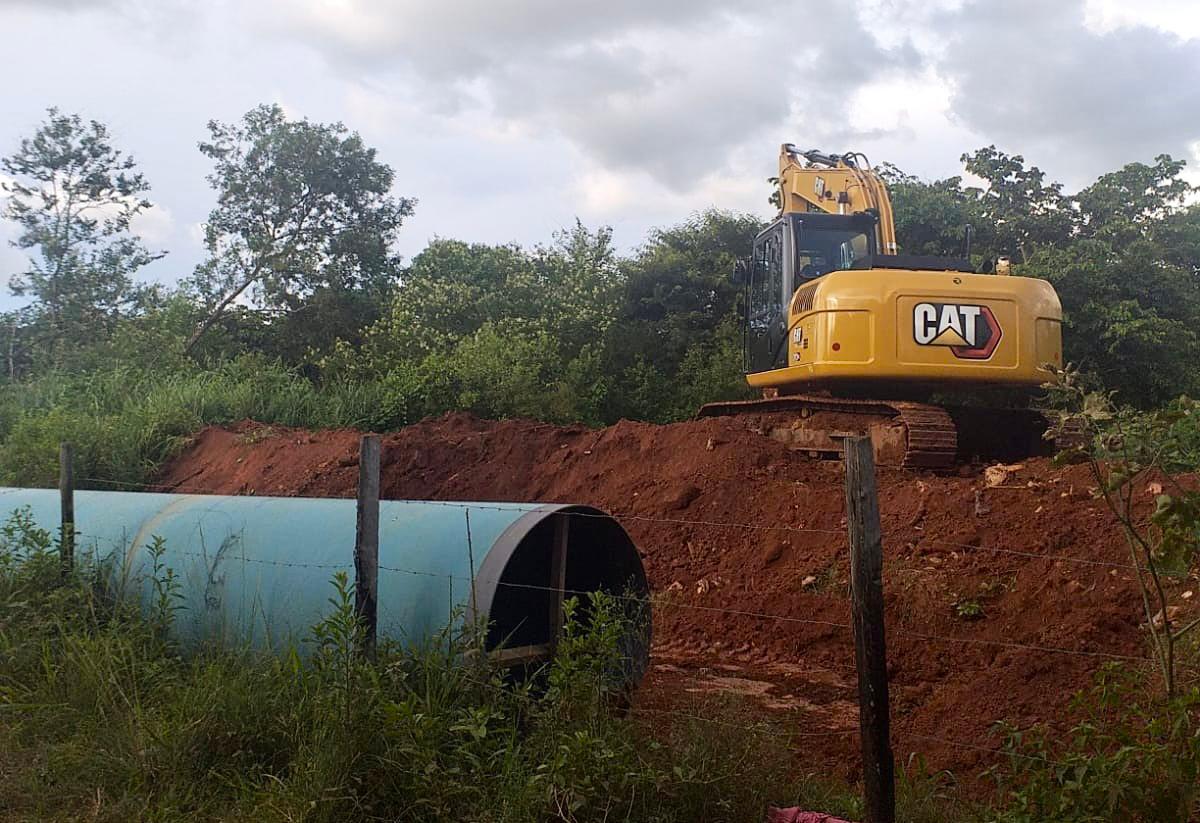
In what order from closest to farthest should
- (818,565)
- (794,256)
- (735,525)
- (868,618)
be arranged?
1. (868,618)
2. (735,525)
3. (818,565)
4. (794,256)

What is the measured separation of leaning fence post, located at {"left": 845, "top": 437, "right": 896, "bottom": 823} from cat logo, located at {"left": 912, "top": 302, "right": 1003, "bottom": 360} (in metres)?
6.43

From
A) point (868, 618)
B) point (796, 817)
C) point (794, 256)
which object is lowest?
point (796, 817)

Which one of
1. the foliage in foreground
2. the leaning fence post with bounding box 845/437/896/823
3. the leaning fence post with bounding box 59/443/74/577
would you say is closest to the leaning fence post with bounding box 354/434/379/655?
the foliage in foreground

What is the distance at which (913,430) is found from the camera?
933 cm

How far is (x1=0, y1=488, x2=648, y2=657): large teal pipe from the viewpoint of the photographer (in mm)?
4836

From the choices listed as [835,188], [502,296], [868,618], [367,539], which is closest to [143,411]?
[502,296]

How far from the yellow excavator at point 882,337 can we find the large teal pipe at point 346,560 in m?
4.61

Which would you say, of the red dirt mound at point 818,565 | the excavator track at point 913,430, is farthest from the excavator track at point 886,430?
the red dirt mound at point 818,565

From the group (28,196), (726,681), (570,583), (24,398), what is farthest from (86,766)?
(28,196)

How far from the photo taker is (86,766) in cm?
436

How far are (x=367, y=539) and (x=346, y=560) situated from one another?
693 mm

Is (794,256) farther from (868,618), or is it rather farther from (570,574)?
(868,618)

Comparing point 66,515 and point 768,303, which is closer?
point 66,515

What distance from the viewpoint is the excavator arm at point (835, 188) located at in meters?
11.8
